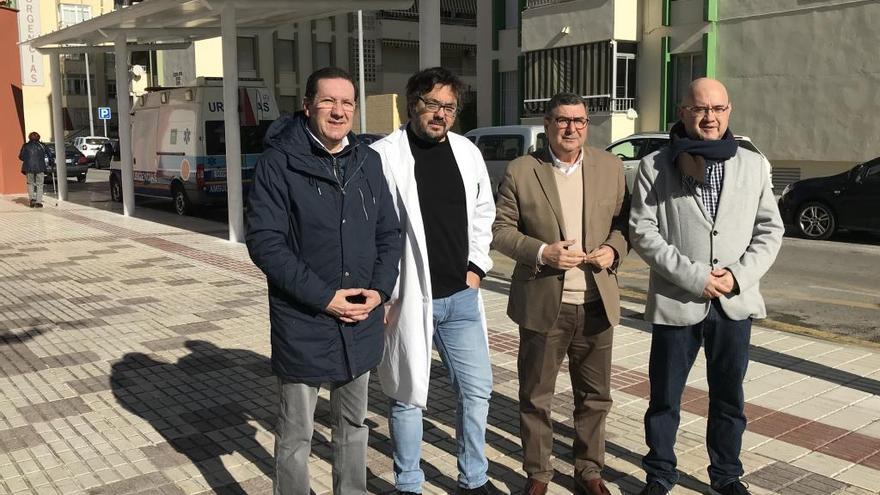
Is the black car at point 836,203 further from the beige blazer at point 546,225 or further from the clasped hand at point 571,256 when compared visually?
the clasped hand at point 571,256

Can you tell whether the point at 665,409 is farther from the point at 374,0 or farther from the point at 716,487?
the point at 374,0

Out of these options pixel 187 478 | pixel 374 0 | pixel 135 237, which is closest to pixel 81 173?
pixel 135 237

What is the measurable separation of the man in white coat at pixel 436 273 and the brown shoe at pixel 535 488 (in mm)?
190

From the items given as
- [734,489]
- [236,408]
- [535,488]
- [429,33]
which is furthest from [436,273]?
[429,33]

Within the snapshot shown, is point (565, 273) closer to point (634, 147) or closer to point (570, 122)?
point (570, 122)

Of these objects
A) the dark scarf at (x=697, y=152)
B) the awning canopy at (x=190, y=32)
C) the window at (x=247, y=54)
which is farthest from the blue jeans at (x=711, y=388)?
the window at (x=247, y=54)

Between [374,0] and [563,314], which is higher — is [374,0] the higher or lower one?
the higher one

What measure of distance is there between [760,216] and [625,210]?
1.91 feet

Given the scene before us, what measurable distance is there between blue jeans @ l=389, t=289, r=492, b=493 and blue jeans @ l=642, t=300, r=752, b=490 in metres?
0.76

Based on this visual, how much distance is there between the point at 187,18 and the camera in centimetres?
1481

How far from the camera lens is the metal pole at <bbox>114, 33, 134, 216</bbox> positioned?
16734 millimetres

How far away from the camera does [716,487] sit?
3768 mm

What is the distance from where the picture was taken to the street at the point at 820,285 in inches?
294

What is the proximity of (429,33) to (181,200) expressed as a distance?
10388 millimetres
